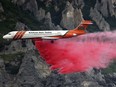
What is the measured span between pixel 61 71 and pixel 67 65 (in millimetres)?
10816

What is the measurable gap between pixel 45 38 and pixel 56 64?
12712 mm

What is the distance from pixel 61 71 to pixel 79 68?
1148cm

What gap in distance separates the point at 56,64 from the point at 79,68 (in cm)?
1062

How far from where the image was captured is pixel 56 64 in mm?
199625

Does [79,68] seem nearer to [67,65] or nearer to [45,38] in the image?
[67,65]

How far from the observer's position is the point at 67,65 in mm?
199500

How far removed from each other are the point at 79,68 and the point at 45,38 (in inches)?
803

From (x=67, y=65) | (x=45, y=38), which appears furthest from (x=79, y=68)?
(x=45, y=38)

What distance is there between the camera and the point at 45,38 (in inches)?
7869

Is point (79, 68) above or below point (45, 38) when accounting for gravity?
below

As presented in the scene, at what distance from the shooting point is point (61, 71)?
189 metres

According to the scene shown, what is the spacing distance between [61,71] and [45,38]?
1911cm

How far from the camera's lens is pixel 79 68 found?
648 feet

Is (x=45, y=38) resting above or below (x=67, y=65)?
above
